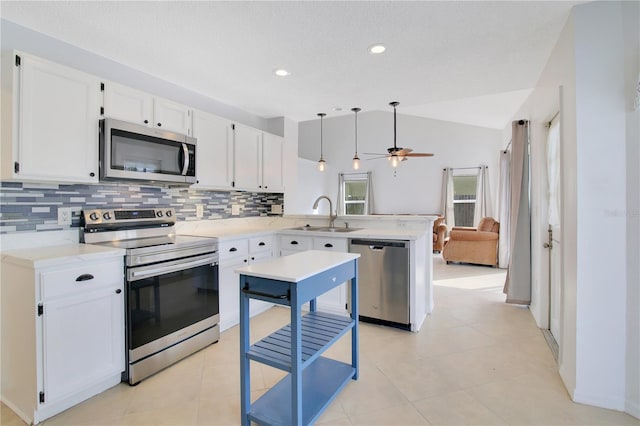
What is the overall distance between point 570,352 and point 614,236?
79cm

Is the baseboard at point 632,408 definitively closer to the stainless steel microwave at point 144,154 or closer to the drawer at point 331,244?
the drawer at point 331,244

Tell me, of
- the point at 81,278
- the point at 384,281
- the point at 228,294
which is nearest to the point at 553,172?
the point at 384,281

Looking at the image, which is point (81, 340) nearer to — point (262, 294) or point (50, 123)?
point (262, 294)

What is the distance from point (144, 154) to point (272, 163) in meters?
1.76

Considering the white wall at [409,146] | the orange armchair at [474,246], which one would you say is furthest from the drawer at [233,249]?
the white wall at [409,146]

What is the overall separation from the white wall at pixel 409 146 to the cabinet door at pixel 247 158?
17.6ft

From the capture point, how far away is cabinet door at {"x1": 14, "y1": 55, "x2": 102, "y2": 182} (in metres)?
1.93

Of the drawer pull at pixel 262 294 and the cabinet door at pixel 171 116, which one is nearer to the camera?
the drawer pull at pixel 262 294

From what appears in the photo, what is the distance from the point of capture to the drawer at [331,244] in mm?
3246

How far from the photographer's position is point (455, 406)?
Answer: 1896mm

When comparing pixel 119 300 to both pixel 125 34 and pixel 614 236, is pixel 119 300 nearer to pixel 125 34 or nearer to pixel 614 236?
pixel 125 34

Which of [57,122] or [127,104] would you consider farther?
[127,104]

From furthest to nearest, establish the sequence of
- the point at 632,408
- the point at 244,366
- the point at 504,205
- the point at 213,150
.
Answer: the point at 504,205 < the point at 213,150 < the point at 632,408 < the point at 244,366

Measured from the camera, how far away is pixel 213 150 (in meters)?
3.26
